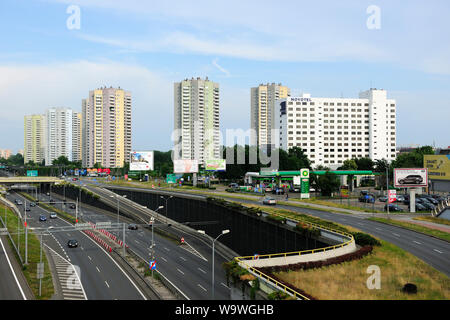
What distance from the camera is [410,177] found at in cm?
7500

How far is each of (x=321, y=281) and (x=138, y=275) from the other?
28263 millimetres

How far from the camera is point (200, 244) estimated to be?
2776 inches

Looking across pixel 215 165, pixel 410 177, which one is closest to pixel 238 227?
pixel 410 177

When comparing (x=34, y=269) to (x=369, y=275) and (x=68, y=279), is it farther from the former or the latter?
(x=369, y=275)

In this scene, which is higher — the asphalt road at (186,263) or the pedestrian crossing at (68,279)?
the pedestrian crossing at (68,279)

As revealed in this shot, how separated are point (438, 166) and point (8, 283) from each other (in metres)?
94.8

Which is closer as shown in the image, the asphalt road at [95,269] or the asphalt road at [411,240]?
the asphalt road at [411,240]

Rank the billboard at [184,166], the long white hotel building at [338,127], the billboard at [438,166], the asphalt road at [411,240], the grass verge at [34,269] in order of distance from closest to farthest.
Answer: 1. the asphalt road at [411,240]
2. the grass verge at [34,269]
3. the billboard at [438,166]
4. the billboard at [184,166]
5. the long white hotel building at [338,127]

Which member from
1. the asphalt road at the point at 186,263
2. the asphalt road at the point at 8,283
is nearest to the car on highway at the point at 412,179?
the asphalt road at the point at 186,263

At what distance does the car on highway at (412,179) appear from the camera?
74750 millimetres

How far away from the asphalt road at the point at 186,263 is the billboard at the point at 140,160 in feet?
133

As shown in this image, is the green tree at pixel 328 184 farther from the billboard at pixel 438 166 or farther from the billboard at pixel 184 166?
the billboard at pixel 184 166

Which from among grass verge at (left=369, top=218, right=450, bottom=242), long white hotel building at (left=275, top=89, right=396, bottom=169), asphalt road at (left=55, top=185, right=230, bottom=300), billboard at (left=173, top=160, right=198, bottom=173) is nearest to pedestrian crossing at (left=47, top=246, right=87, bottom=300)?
asphalt road at (left=55, top=185, right=230, bottom=300)
